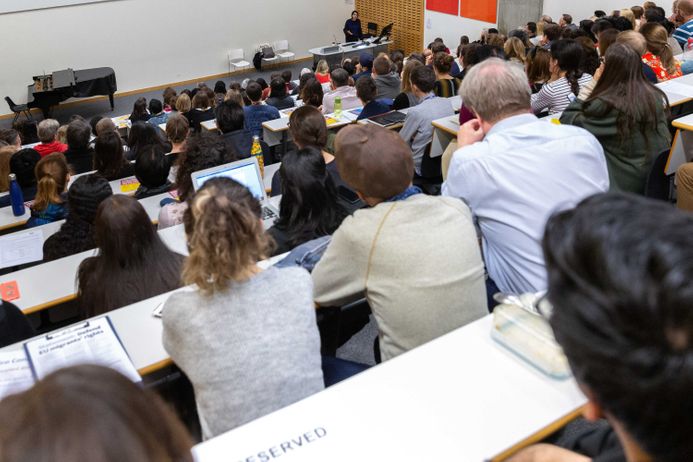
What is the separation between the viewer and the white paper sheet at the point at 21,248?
3.35 meters

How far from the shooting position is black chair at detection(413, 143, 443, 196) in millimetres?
4449

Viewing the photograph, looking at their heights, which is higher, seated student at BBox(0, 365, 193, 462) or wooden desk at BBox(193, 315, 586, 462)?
seated student at BBox(0, 365, 193, 462)

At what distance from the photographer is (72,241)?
3291 mm

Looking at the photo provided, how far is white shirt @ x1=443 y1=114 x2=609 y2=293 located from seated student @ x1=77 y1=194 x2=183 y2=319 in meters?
1.25

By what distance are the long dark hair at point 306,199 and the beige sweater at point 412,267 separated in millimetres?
794

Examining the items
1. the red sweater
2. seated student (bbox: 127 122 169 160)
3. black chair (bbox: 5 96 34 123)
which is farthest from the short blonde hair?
black chair (bbox: 5 96 34 123)

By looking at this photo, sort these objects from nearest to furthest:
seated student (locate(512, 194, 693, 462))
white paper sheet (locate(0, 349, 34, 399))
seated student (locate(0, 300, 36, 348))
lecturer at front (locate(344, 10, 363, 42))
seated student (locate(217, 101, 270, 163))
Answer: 1. seated student (locate(512, 194, 693, 462))
2. white paper sheet (locate(0, 349, 34, 399))
3. seated student (locate(0, 300, 36, 348))
4. seated student (locate(217, 101, 270, 163))
5. lecturer at front (locate(344, 10, 363, 42))

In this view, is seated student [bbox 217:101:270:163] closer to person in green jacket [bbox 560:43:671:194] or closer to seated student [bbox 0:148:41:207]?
seated student [bbox 0:148:41:207]

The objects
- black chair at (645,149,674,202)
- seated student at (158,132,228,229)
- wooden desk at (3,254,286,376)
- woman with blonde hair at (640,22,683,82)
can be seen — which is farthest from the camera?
woman with blonde hair at (640,22,683,82)

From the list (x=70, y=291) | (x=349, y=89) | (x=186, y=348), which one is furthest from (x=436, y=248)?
(x=349, y=89)

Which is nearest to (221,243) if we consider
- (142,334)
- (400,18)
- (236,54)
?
(142,334)

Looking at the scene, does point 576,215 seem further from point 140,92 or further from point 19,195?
point 140,92

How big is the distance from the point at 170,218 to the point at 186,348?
197 cm

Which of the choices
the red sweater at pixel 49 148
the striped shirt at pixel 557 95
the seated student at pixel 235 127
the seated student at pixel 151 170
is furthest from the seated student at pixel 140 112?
the striped shirt at pixel 557 95
